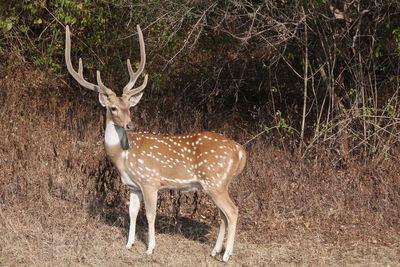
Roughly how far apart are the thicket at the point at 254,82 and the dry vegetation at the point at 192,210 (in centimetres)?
3

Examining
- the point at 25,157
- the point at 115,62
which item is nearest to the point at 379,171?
the point at 25,157

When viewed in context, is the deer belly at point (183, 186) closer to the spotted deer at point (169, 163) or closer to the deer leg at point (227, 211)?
the spotted deer at point (169, 163)

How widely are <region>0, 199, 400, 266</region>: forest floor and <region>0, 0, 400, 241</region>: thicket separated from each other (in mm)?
614

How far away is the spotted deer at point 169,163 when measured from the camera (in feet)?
21.2

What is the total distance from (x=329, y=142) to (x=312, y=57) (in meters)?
1.67

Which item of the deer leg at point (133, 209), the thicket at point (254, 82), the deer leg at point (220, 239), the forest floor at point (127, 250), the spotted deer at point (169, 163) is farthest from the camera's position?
the thicket at point (254, 82)

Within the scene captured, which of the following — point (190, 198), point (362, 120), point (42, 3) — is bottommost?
point (190, 198)

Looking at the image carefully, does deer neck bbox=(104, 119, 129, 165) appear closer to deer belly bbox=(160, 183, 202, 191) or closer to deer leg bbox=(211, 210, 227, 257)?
deer belly bbox=(160, 183, 202, 191)

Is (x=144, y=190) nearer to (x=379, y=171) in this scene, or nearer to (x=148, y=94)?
(x=379, y=171)

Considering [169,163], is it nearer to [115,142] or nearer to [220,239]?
[115,142]

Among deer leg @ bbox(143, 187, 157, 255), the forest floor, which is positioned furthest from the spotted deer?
the forest floor

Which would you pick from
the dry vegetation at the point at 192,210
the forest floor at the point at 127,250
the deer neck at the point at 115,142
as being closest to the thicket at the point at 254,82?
the dry vegetation at the point at 192,210

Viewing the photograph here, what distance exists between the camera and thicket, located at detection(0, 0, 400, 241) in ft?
26.4

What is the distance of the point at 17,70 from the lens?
1155 centimetres
